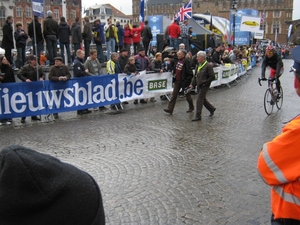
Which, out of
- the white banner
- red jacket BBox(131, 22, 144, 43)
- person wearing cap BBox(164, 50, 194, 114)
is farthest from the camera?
the white banner

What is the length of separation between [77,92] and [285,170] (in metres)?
9.19

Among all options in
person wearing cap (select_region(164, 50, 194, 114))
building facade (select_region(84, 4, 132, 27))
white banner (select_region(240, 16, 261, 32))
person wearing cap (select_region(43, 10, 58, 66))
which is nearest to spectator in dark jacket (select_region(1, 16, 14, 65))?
person wearing cap (select_region(43, 10, 58, 66))

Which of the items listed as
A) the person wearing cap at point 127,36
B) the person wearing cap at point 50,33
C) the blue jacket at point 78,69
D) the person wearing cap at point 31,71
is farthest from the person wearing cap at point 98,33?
the person wearing cap at point 31,71

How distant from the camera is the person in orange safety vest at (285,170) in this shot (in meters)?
1.99

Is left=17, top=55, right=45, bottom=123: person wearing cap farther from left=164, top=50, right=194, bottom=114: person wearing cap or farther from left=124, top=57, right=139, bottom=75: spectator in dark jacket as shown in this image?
left=164, top=50, right=194, bottom=114: person wearing cap

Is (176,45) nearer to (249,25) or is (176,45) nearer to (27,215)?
(249,25)

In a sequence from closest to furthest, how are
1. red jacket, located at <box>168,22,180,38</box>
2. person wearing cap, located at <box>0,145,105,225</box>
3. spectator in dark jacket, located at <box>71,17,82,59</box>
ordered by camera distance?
person wearing cap, located at <box>0,145,105,225</box>
spectator in dark jacket, located at <box>71,17,82,59</box>
red jacket, located at <box>168,22,180,38</box>

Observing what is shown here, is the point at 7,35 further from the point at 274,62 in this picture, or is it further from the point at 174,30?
the point at 274,62

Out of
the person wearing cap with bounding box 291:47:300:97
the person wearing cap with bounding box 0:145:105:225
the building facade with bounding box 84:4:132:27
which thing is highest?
the building facade with bounding box 84:4:132:27

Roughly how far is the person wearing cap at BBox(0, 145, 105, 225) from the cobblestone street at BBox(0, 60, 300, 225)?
3.11 m

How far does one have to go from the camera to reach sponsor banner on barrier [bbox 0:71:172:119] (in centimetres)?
942

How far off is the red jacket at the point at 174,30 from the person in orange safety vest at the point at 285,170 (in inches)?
651

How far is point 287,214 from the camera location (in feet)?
6.85

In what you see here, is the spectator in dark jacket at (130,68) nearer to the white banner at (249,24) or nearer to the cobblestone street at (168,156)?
the cobblestone street at (168,156)
